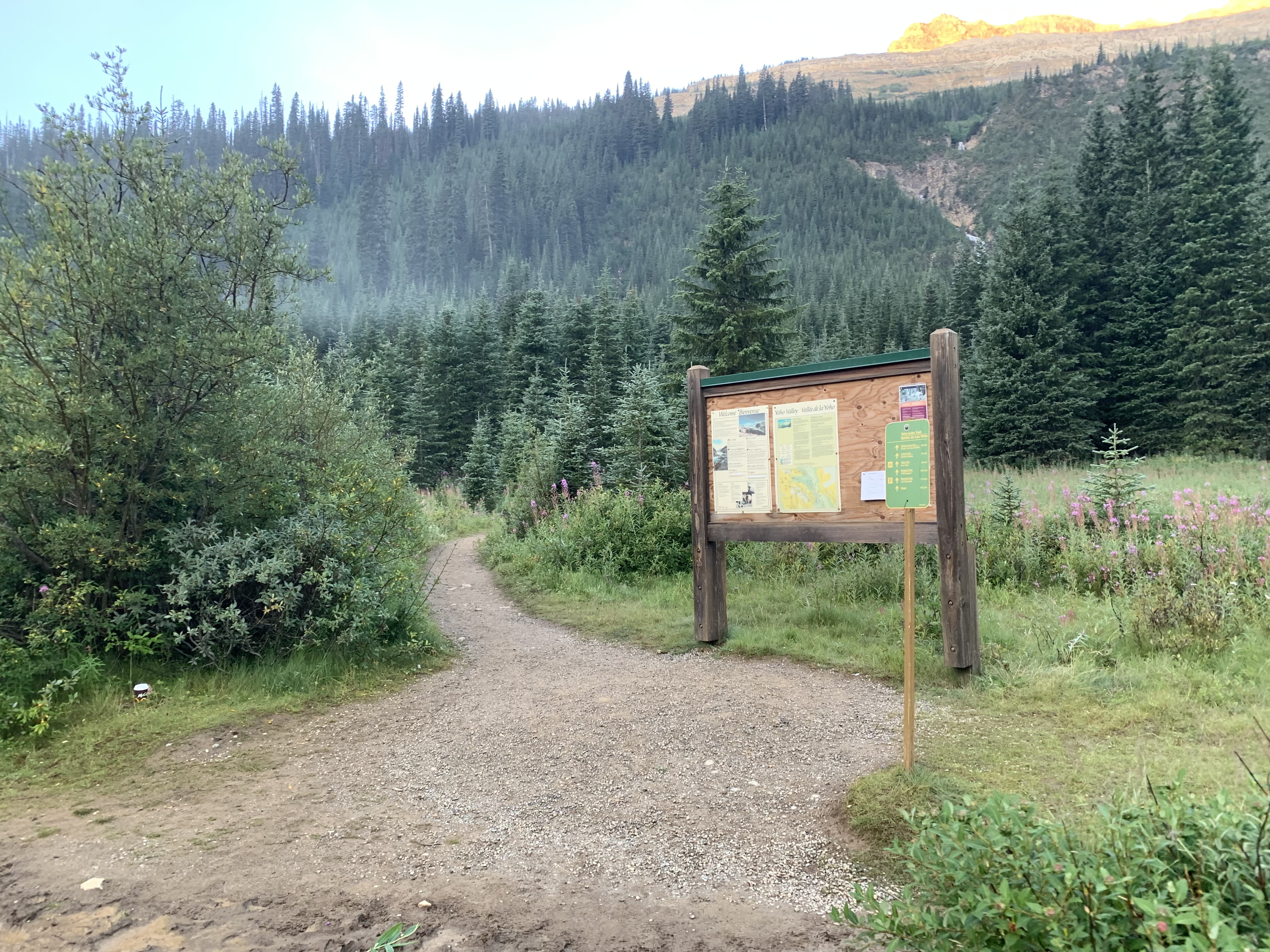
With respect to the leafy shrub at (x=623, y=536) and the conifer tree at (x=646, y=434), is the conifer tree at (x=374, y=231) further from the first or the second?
the leafy shrub at (x=623, y=536)

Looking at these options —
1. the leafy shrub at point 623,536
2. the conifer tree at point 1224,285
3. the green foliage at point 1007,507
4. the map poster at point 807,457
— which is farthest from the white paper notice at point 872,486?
the conifer tree at point 1224,285

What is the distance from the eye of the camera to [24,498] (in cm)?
500

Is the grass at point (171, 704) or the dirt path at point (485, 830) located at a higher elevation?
the grass at point (171, 704)

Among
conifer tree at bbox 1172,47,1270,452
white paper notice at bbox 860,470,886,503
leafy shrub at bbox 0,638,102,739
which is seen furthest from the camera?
conifer tree at bbox 1172,47,1270,452

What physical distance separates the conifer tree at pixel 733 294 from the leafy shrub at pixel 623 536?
7958mm

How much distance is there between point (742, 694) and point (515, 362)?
111 feet

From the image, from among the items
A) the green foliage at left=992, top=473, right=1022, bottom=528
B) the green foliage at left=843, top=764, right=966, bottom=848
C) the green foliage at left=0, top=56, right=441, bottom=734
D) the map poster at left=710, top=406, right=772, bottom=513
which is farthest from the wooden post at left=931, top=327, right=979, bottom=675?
the green foliage at left=0, top=56, right=441, bottom=734

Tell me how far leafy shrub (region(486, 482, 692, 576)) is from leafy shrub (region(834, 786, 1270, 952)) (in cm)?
707

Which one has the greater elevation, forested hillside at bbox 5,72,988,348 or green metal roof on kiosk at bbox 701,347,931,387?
forested hillside at bbox 5,72,988,348

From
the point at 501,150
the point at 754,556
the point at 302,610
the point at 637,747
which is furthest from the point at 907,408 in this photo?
the point at 501,150

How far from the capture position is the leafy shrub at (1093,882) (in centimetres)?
165

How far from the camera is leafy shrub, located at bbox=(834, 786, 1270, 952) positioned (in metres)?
1.65

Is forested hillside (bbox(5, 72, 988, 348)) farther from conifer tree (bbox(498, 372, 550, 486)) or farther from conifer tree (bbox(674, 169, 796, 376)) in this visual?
conifer tree (bbox(674, 169, 796, 376))

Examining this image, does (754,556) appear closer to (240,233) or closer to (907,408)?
(907,408)
